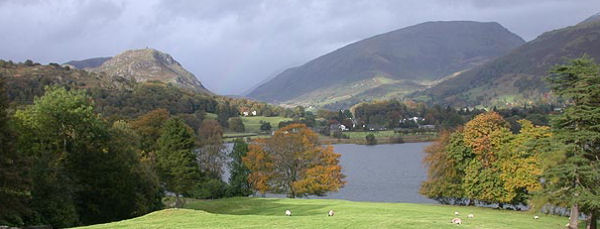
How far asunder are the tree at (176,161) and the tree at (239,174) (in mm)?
9419

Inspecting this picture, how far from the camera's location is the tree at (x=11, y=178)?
29.1m

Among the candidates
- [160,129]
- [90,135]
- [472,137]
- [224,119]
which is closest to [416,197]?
[472,137]

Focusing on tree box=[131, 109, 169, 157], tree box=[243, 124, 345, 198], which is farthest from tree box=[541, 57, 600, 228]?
tree box=[131, 109, 169, 157]

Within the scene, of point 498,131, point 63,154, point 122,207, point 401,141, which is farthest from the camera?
point 401,141

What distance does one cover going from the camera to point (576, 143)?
32.3 metres

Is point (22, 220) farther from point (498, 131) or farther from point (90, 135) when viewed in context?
point (498, 131)

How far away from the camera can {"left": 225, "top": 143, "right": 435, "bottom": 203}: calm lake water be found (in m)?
79.5

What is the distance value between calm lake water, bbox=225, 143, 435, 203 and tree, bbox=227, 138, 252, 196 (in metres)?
17.9

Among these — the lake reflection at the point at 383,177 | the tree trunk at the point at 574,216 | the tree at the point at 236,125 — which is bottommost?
the lake reflection at the point at 383,177

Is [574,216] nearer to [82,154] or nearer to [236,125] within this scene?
[82,154]

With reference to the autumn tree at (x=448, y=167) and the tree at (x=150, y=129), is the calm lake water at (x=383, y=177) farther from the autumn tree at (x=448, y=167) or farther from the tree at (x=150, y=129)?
the tree at (x=150, y=129)

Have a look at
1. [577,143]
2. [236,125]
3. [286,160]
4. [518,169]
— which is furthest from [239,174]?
[236,125]

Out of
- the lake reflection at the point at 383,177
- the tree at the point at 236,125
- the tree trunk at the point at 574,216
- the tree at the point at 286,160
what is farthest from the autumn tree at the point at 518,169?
the tree at the point at 236,125

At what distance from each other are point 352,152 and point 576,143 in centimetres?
13019
